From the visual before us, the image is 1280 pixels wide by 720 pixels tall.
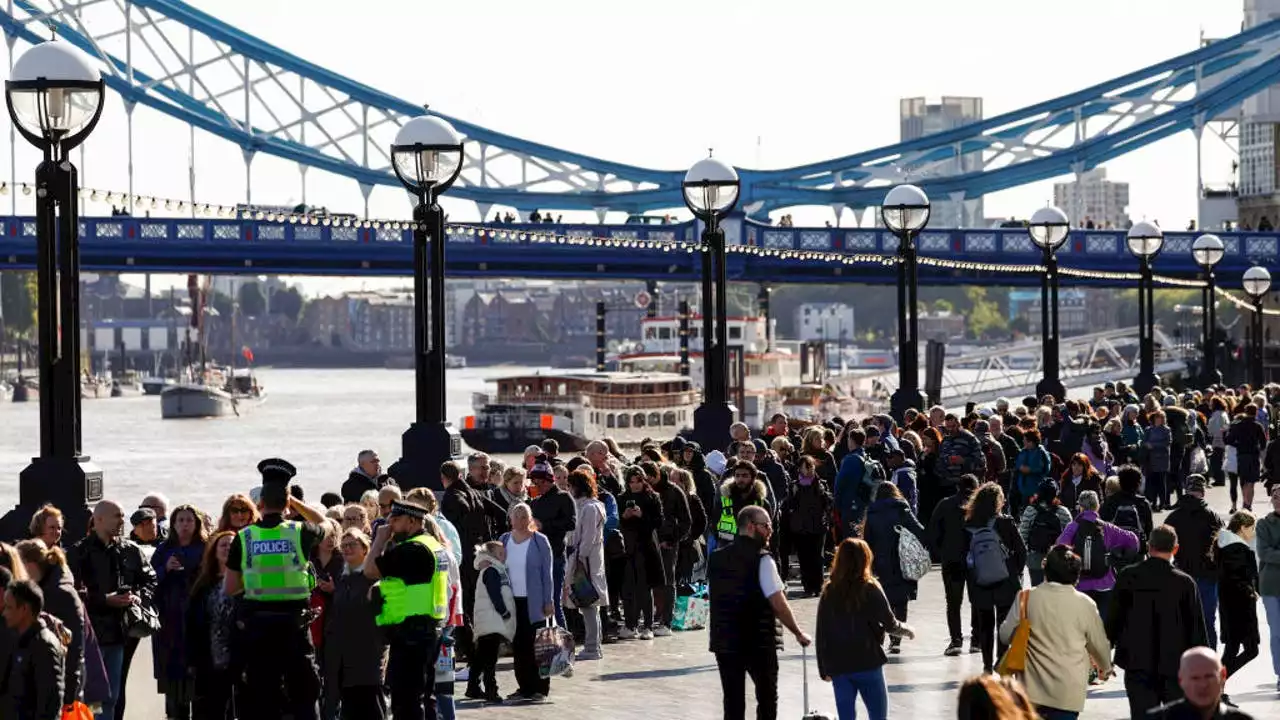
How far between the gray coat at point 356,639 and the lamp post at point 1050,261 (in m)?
20.5

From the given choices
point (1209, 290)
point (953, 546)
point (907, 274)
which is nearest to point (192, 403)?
point (1209, 290)

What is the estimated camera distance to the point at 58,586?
11.6 metres

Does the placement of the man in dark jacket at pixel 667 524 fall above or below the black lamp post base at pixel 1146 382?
below

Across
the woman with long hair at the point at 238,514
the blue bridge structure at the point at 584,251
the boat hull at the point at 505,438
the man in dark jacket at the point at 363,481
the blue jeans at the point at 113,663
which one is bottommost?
the boat hull at the point at 505,438

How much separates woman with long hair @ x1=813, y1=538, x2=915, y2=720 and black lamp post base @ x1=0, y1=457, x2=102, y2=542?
13.4 ft

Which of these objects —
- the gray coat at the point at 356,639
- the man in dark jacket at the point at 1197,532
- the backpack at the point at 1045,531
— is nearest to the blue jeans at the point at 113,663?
the gray coat at the point at 356,639

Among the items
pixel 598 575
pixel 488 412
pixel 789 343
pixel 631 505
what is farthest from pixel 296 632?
pixel 789 343

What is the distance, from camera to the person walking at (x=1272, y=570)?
15.6 metres

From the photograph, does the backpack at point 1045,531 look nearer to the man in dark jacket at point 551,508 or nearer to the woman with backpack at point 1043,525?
the woman with backpack at point 1043,525

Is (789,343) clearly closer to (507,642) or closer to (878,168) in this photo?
(878,168)

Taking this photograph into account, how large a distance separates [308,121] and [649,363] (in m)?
21.5

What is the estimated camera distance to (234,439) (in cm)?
9762

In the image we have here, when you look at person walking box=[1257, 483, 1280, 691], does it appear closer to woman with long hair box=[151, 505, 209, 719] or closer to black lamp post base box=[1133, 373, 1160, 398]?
woman with long hair box=[151, 505, 209, 719]

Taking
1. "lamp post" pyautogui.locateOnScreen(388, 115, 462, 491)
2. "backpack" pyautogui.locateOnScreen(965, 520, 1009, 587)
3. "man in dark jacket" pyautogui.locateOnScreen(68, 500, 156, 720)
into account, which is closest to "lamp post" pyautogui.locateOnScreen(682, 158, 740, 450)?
"lamp post" pyautogui.locateOnScreen(388, 115, 462, 491)
